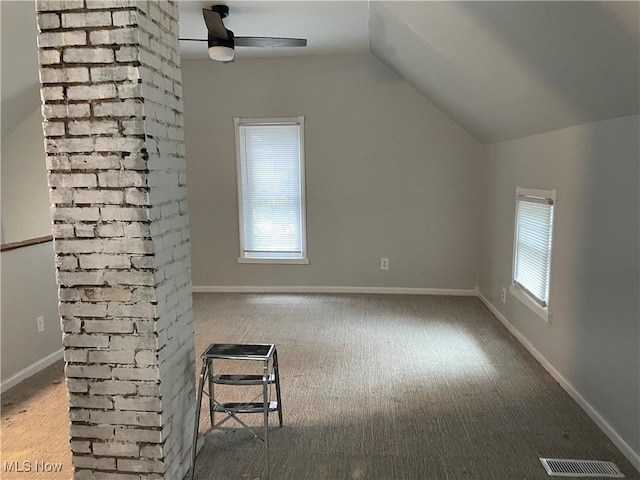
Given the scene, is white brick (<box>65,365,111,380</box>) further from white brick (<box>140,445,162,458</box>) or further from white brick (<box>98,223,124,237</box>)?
white brick (<box>98,223,124,237</box>)

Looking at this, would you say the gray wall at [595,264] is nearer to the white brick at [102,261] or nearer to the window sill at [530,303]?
the window sill at [530,303]

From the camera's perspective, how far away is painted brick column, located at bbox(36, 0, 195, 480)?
180 centimetres

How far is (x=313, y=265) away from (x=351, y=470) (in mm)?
3239

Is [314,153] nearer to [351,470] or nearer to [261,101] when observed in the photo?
[261,101]

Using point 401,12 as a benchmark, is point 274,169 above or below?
below

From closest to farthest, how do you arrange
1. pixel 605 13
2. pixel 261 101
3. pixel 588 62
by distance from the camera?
pixel 605 13
pixel 588 62
pixel 261 101

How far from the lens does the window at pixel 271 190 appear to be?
518cm

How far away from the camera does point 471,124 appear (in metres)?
4.53

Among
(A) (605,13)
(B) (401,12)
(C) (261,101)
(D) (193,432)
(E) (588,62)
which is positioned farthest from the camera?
(C) (261,101)

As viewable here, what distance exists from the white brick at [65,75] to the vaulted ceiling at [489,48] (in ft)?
5.94

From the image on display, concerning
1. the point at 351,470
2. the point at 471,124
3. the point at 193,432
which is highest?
the point at 471,124

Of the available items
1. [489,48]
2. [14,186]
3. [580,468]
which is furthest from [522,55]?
[14,186]

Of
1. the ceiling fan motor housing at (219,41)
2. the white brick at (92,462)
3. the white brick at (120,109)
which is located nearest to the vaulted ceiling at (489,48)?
the ceiling fan motor housing at (219,41)

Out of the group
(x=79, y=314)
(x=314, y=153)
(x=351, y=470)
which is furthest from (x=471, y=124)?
(x=79, y=314)
